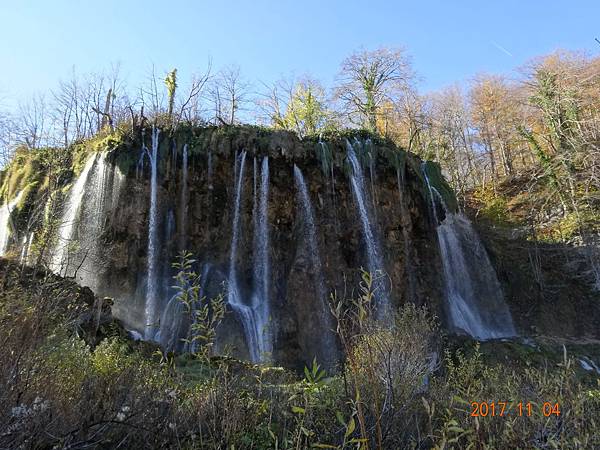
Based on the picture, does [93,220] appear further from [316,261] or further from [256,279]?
[316,261]

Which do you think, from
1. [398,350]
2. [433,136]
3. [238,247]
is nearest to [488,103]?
[433,136]

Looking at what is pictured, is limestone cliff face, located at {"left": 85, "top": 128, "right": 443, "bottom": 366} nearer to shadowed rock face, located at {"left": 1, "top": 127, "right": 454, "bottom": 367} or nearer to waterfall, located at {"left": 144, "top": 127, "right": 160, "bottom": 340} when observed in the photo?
shadowed rock face, located at {"left": 1, "top": 127, "right": 454, "bottom": 367}

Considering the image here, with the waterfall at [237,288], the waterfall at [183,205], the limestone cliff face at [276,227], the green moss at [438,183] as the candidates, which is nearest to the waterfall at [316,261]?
the limestone cliff face at [276,227]

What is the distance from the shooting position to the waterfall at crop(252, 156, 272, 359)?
1393cm

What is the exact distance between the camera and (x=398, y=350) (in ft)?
15.9

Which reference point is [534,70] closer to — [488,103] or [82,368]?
[488,103]

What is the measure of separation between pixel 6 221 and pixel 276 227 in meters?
Answer: 10.6

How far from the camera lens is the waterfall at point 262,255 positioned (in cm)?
1393

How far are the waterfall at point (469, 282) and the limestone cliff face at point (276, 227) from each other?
144 cm

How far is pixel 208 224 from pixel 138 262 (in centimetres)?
269

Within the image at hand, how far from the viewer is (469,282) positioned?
19.5m

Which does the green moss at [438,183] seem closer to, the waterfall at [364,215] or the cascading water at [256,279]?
the waterfall at [364,215]

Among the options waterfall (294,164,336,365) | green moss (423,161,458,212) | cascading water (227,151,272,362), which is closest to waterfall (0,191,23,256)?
cascading water (227,151,272,362)

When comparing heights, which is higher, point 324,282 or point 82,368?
point 324,282
